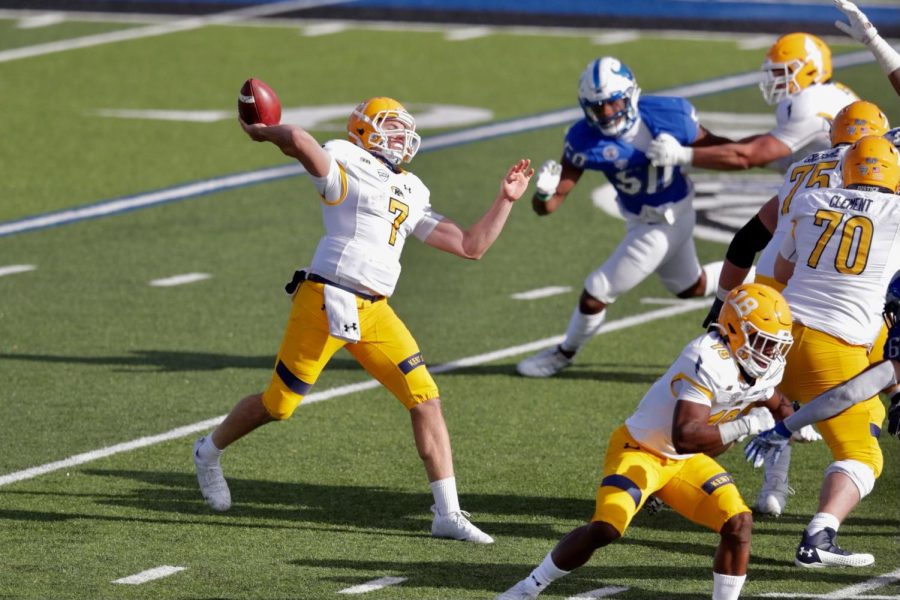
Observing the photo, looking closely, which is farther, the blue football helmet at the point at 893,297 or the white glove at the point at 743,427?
the blue football helmet at the point at 893,297

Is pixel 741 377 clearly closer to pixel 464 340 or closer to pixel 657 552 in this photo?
pixel 657 552

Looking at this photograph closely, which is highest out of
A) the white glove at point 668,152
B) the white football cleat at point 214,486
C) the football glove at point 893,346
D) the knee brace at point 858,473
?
the white glove at point 668,152

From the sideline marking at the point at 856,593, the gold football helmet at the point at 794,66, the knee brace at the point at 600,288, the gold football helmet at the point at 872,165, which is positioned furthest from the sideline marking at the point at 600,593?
the gold football helmet at the point at 794,66

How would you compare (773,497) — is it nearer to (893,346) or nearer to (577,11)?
(893,346)

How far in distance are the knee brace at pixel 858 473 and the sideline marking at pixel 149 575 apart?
110 inches

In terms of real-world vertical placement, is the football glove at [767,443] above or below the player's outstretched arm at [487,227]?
below

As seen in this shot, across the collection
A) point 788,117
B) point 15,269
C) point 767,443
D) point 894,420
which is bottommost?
point 15,269

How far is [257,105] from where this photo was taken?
768 centimetres

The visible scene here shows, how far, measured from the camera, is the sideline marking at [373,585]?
22.9 feet

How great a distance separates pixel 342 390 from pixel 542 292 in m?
2.58

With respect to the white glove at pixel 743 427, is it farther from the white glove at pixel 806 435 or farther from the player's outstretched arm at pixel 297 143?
the player's outstretched arm at pixel 297 143

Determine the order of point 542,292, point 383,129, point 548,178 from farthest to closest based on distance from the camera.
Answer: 1. point 542,292
2. point 548,178
3. point 383,129

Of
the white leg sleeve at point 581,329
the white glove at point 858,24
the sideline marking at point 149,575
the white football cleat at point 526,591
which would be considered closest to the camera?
the white football cleat at point 526,591

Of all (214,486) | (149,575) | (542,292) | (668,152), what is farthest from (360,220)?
(542,292)
